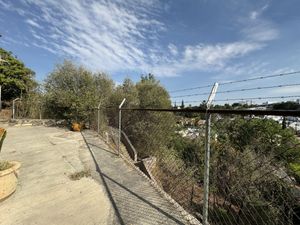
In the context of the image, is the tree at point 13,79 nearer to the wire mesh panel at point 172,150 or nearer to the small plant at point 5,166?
the wire mesh panel at point 172,150

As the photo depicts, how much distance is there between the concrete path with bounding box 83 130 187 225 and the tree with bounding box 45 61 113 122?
6.16m

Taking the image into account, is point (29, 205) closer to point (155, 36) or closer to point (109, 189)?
point (109, 189)

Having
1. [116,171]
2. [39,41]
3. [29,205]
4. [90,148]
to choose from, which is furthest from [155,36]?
[29,205]

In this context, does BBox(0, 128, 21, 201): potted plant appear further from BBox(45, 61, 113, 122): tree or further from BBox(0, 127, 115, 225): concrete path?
BBox(45, 61, 113, 122): tree

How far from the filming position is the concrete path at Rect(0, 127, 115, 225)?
9.51 ft

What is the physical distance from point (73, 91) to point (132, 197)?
10.8 meters

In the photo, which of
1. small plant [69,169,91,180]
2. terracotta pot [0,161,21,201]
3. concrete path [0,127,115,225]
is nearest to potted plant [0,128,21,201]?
terracotta pot [0,161,21,201]

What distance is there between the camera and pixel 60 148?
6734 millimetres

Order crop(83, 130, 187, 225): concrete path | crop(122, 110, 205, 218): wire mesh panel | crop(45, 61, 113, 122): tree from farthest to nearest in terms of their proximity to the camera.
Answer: crop(45, 61, 113, 122): tree, crop(122, 110, 205, 218): wire mesh panel, crop(83, 130, 187, 225): concrete path

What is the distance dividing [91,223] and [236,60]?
1036 centimetres

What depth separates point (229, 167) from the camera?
6.71 metres

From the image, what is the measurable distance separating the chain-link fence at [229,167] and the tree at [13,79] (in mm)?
11391

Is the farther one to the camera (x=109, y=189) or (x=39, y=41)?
(x=39, y=41)

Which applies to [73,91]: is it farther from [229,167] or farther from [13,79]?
[229,167]
